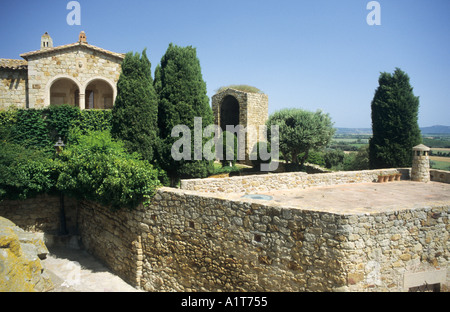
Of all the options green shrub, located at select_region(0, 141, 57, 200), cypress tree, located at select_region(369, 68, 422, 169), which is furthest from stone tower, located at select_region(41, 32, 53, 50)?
cypress tree, located at select_region(369, 68, 422, 169)

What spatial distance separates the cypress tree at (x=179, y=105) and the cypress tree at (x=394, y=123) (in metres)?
14.4

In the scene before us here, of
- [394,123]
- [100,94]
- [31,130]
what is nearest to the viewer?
[31,130]

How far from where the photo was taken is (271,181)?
1445 cm

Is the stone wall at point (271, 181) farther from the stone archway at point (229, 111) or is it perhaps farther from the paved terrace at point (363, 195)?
the stone archway at point (229, 111)

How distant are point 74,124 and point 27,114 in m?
2.44

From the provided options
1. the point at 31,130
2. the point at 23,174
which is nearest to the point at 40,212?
the point at 23,174

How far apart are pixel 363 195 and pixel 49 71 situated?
1897 cm

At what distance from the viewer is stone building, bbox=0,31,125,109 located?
17.8 metres

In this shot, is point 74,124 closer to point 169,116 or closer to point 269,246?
point 169,116

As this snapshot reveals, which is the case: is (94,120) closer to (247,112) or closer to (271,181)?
(271,181)

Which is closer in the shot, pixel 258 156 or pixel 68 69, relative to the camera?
pixel 68 69

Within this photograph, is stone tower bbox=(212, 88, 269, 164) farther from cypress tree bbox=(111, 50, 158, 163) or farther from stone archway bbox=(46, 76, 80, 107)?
stone archway bbox=(46, 76, 80, 107)
